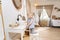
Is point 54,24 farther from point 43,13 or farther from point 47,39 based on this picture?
point 47,39

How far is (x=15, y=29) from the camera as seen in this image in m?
1.75

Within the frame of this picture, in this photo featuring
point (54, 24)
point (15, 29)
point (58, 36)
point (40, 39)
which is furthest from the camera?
point (54, 24)

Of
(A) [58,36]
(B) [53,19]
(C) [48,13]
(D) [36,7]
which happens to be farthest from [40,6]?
(A) [58,36]

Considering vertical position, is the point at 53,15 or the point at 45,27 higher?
the point at 53,15

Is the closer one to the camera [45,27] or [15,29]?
[15,29]

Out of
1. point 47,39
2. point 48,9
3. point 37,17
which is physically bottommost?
point 47,39

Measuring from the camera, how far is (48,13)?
4.86 m

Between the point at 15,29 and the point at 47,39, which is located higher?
the point at 15,29

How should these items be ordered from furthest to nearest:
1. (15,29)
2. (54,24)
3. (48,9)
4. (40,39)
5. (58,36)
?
1. (48,9)
2. (54,24)
3. (58,36)
4. (40,39)
5. (15,29)

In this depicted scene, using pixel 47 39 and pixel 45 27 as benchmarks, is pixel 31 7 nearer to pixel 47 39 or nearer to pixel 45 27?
pixel 45 27

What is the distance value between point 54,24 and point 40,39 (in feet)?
4.87

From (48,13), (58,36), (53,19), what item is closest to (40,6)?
(48,13)

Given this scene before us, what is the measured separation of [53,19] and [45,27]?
1.64 feet

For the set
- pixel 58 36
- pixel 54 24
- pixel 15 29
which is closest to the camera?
pixel 15 29
